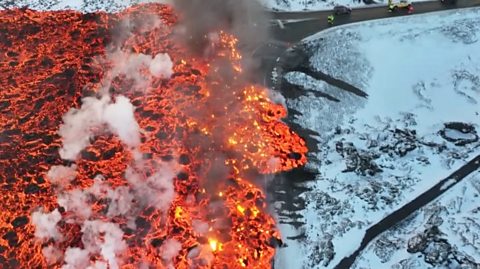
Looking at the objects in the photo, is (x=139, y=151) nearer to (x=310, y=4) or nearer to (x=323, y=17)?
(x=323, y=17)

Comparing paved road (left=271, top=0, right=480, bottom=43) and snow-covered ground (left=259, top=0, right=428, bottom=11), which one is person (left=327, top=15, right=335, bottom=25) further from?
snow-covered ground (left=259, top=0, right=428, bottom=11)

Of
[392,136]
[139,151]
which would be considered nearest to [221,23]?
[139,151]

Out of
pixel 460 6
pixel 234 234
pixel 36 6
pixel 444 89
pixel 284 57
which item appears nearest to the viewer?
pixel 234 234

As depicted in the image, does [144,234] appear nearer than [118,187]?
Yes

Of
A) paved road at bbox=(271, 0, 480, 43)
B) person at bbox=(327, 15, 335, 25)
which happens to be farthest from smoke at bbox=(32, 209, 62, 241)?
person at bbox=(327, 15, 335, 25)

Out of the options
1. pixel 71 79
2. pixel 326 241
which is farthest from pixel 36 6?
pixel 326 241

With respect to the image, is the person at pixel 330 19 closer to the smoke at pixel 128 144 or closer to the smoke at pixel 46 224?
the smoke at pixel 128 144

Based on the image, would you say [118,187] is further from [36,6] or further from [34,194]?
[36,6]
